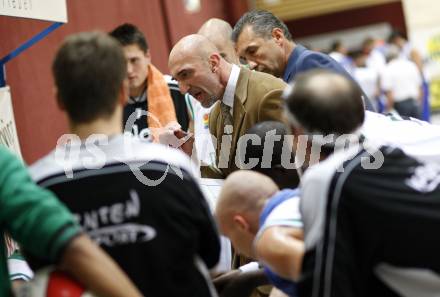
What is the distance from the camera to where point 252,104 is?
3275 mm

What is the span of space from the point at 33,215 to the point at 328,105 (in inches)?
28.8

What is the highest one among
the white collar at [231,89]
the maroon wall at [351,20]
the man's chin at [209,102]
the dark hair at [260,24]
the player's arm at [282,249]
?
the dark hair at [260,24]

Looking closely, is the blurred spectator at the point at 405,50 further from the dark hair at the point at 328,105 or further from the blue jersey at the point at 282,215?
the dark hair at the point at 328,105

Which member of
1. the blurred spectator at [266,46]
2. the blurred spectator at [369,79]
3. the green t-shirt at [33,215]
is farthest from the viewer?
the blurred spectator at [369,79]

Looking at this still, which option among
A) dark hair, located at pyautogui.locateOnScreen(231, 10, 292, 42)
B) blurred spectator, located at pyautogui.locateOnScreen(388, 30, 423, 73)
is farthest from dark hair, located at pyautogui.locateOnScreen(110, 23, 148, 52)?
blurred spectator, located at pyautogui.locateOnScreen(388, 30, 423, 73)

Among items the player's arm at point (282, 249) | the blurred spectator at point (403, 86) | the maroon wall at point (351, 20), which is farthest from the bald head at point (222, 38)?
the maroon wall at point (351, 20)

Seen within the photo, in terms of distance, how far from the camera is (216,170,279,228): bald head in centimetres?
226

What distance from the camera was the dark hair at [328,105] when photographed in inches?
76.7

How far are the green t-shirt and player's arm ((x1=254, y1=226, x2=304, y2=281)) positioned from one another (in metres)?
0.52

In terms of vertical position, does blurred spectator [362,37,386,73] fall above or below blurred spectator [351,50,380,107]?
above

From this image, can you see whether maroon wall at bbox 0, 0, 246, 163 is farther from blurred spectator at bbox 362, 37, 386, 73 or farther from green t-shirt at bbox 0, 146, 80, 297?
blurred spectator at bbox 362, 37, 386, 73

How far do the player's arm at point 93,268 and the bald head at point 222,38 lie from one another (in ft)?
8.91

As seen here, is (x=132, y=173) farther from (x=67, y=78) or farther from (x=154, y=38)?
(x=154, y=38)

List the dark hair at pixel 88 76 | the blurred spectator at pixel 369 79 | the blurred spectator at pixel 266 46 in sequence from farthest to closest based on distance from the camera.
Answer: the blurred spectator at pixel 369 79 < the blurred spectator at pixel 266 46 < the dark hair at pixel 88 76
